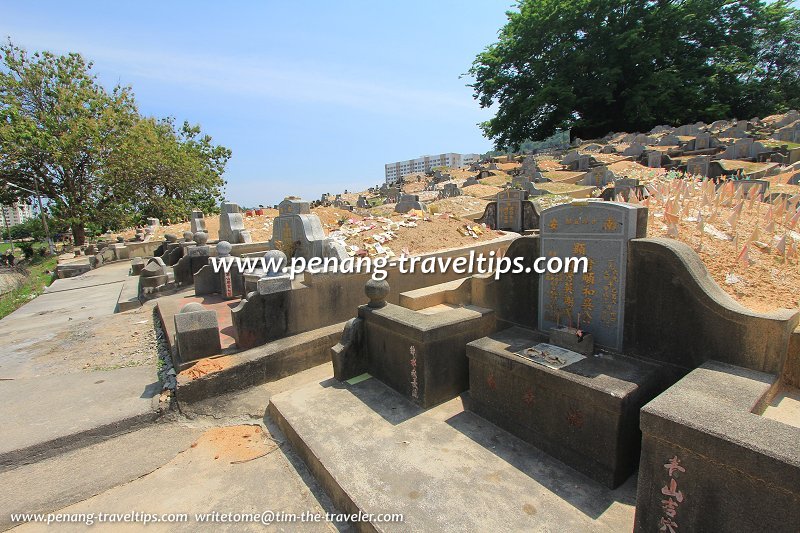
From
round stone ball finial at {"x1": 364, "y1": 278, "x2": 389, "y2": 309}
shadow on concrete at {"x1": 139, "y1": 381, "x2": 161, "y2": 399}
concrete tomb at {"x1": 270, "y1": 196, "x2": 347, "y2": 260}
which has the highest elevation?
concrete tomb at {"x1": 270, "y1": 196, "x2": 347, "y2": 260}

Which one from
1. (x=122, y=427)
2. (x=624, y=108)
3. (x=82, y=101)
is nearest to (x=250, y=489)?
(x=122, y=427)

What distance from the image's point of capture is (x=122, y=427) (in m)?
4.15

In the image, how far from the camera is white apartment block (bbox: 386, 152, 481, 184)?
12325 cm

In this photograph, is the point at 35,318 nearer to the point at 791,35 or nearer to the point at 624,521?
the point at 624,521

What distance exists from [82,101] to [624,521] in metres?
30.5

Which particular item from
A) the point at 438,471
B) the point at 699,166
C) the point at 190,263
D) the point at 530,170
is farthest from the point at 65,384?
the point at 530,170

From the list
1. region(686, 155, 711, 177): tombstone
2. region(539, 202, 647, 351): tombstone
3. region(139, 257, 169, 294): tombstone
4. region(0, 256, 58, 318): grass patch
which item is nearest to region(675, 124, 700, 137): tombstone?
region(686, 155, 711, 177): tombstone

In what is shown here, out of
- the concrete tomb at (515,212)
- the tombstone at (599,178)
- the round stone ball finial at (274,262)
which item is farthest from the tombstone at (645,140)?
the round stone ball finial at (274,262)

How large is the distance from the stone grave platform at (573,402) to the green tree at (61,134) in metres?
26.0

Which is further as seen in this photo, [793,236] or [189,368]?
[793,236]

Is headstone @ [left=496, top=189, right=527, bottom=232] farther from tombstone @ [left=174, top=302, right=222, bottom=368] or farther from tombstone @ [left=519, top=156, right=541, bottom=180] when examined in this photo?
tombstone @ [left=519, top=156, right=541, bottom=180]

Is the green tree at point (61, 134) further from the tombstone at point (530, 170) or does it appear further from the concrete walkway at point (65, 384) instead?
the tombstone at point (530, 170)

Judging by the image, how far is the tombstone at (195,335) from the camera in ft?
16.1

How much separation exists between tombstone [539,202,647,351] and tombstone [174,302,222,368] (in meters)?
4.22
